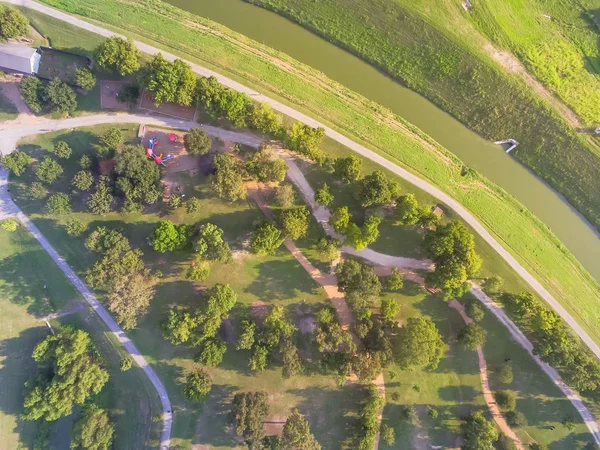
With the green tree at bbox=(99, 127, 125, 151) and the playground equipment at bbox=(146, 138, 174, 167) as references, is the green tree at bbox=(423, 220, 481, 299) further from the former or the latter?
the green tree at bbox=(99, 127, 125, 151)

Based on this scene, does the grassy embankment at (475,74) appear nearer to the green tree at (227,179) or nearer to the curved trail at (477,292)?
the curved trail at (477,292)

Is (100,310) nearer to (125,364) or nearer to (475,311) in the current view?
(125,364)

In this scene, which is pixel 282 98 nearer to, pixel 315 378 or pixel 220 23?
pixel 220 23

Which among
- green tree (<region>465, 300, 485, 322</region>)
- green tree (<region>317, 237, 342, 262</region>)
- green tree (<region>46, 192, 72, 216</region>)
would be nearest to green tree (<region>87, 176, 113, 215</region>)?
green tree (<region>46, 192, 72, 216</region>)

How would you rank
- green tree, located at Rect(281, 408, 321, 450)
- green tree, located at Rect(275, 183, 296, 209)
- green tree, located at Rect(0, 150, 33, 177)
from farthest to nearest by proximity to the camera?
green tree, located at Rect(275, 183, 296, 209)
green tree, located at Rect(0, 150, 33, 177)
green tree, located at Rect(281, 408, 321, 450)

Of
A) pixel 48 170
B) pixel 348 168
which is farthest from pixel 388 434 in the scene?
pixel 48 170
